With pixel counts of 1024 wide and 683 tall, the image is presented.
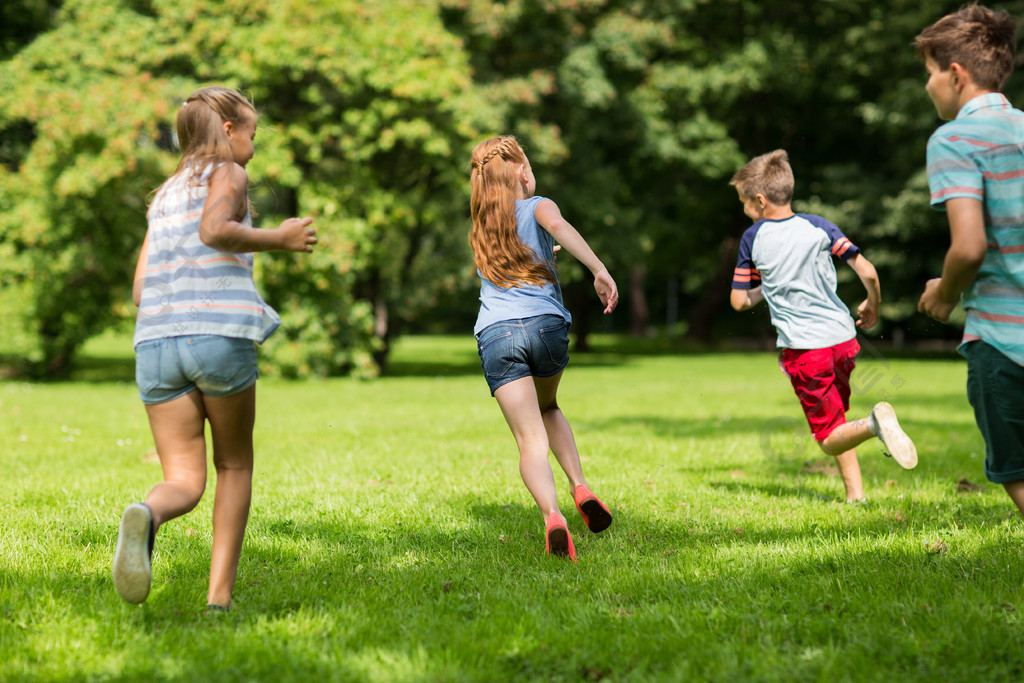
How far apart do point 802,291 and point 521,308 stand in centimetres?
194

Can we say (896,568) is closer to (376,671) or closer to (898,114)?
(376,671)

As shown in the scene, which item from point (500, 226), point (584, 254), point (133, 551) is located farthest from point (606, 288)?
point (133, 551)

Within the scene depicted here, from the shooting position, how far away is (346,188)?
1630 cm

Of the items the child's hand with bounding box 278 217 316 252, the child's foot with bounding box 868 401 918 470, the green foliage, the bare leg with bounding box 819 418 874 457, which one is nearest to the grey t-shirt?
the bare leg with bounding box 819 418 874 457

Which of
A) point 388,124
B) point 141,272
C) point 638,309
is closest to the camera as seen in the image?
point 141,272

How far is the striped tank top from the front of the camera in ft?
9.95

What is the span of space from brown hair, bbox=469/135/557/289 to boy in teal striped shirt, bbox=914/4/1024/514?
1.74m

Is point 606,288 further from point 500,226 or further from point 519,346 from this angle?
point 500,226

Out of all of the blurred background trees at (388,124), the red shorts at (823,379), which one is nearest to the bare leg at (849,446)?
the red shorts at (823,379)

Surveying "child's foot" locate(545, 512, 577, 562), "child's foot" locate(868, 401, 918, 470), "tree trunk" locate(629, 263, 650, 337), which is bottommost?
"tree trunk" locate(629, 263, 650, 337)

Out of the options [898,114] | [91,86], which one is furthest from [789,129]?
[91,86]

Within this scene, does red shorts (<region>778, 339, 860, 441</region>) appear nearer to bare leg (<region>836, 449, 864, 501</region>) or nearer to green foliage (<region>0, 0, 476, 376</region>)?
bare leg (<region>836, 449, 864, 501</region>)

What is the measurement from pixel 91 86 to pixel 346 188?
4.54 metres

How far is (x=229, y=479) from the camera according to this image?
323cm
